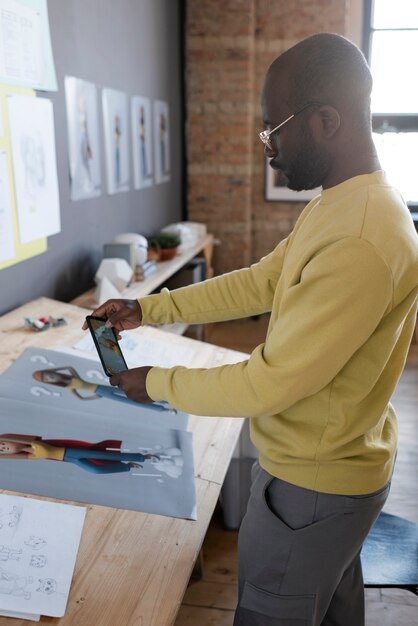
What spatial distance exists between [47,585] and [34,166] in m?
1.78

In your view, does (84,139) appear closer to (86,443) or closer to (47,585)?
(86,443)

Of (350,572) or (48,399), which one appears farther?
(48,399)

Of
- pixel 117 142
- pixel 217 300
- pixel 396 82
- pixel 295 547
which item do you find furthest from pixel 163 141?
pixel 295 547

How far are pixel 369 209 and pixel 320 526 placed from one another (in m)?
0.58

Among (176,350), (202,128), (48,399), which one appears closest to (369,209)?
(48,399)

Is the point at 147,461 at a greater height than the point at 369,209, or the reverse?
the point at 369,209

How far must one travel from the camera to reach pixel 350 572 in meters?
1.33

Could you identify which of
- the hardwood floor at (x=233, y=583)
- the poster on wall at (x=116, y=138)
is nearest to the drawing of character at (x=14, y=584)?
the hardwood floor at (x=233, y=583)

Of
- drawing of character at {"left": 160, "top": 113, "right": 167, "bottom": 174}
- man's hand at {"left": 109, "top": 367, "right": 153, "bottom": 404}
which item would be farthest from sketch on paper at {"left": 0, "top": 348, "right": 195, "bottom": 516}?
drawing of character at {"left": 160, "top": 113, "right": 167, "bottom": 174}

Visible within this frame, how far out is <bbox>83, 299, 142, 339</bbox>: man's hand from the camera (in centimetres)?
137

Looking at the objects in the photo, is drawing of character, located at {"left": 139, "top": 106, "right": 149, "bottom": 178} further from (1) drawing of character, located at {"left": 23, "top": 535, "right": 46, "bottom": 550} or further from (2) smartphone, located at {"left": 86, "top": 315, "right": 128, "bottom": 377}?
(1) drawing of character, located at {"left": 23, "top": 535, "right": 46, "bottom": 550}

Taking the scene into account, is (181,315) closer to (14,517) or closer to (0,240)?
(14,517)

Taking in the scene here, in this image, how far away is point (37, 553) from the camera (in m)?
1.07

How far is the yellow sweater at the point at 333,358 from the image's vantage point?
3.04 ft
